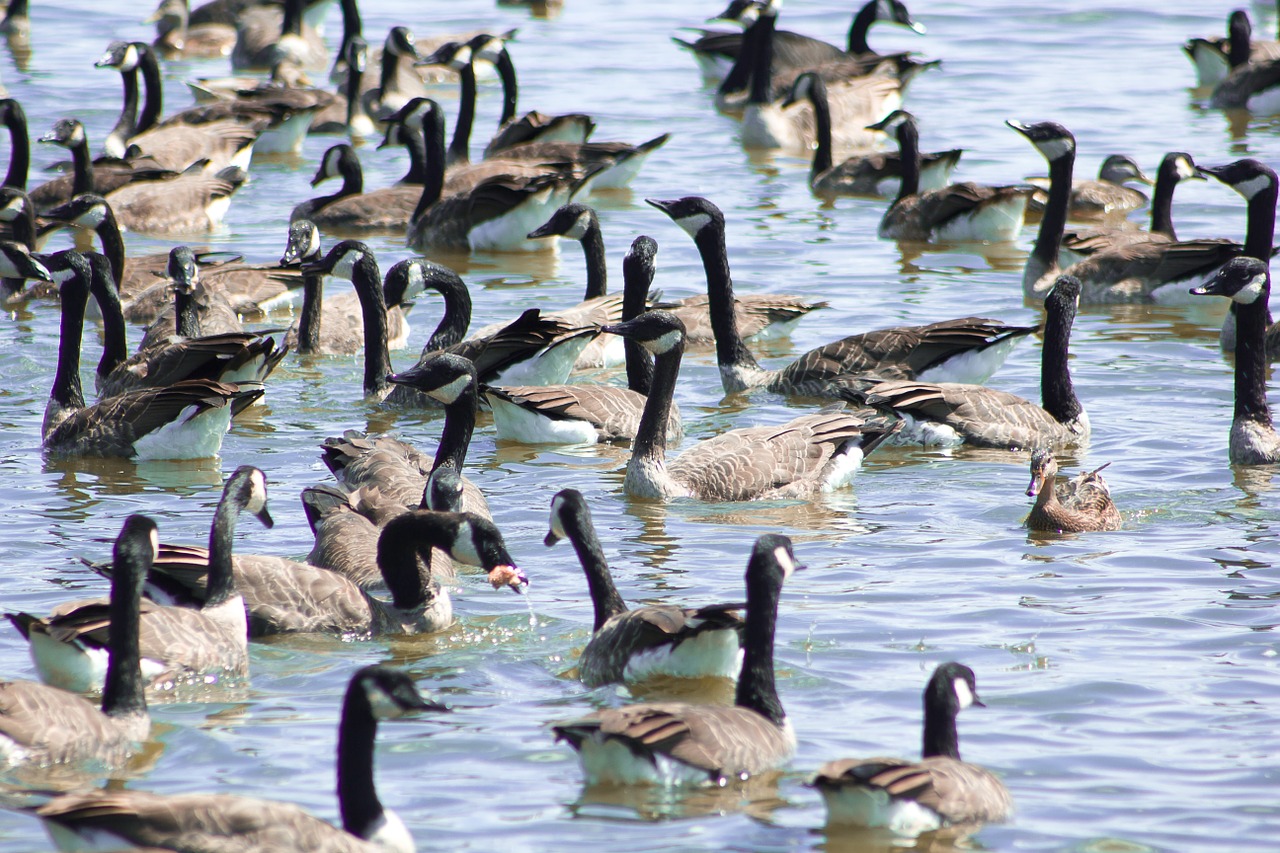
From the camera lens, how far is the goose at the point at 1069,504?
412 inches

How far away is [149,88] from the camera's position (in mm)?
24312

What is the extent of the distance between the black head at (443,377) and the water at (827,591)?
868 mm

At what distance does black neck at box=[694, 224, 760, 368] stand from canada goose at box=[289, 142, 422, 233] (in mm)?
6481

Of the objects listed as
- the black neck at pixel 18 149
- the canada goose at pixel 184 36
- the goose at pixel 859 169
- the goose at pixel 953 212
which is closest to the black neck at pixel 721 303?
the goose at pixel 953 212

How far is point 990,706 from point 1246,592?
7.47 ft

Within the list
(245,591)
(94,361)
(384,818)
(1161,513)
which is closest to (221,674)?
(245,591)

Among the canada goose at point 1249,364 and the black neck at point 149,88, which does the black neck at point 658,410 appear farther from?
the black neck at point 149,88

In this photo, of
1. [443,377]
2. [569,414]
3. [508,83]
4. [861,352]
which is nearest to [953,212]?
[861,352]

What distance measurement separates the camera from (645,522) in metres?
10.9

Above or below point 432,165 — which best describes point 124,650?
below

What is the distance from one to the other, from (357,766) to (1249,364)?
8.29m

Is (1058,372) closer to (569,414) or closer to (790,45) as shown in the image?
A: (569,414)

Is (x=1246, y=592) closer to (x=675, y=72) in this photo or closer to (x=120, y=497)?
(x=120, y=497)

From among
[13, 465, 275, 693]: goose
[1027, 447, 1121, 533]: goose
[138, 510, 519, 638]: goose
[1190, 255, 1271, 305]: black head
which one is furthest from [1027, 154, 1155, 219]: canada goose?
[13, 465, 275, 693]: goose
